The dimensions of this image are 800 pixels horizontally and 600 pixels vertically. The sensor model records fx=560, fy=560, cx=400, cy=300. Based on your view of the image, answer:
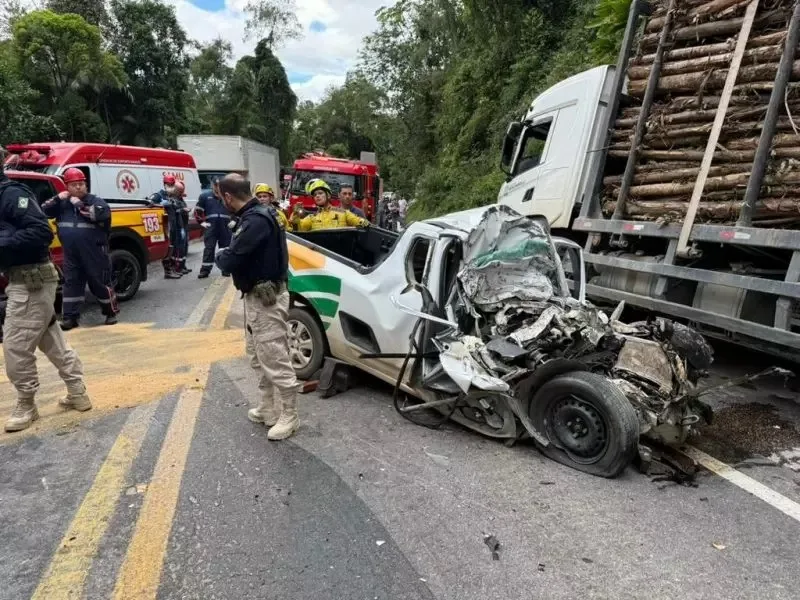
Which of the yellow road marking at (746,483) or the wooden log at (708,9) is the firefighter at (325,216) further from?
the yellow road marking at (746,483)

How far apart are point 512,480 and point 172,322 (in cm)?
504

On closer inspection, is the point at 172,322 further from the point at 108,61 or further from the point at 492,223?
the point at 108,61

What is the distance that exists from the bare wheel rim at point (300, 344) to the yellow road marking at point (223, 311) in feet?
6.87

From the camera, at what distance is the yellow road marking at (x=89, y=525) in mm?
2331

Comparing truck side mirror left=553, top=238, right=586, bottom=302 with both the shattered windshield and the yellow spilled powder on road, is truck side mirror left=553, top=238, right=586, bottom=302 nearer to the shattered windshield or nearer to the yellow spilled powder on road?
the shattered windshield

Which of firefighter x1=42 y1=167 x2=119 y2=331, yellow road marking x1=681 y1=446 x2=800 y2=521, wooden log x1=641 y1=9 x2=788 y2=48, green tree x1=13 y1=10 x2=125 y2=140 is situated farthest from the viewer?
green tree x1=13 y1=10 x2=125 y2=140

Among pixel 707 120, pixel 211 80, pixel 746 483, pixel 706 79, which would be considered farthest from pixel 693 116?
pixel 211 80

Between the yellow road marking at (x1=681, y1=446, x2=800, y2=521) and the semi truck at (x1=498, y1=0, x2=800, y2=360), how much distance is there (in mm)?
1028

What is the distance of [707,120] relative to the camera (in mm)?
4926

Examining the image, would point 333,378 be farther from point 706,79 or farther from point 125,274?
point 125,274

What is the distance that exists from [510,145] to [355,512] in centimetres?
573

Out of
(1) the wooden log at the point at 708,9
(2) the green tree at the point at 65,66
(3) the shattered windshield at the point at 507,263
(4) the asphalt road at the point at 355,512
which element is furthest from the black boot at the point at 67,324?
(2) the green tree at the point at 65,66

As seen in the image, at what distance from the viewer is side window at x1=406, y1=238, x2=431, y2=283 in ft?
13.4

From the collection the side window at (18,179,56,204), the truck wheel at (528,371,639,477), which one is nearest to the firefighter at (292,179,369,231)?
the side window at (18,179,56,204)
